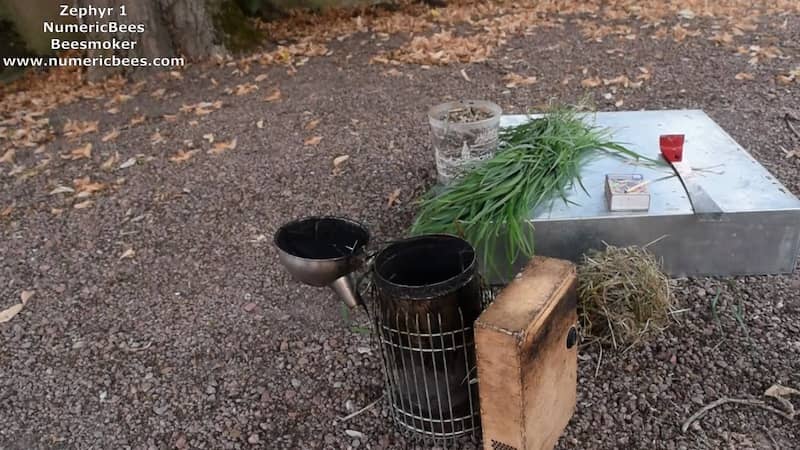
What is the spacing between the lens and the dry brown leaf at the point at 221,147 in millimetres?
4570

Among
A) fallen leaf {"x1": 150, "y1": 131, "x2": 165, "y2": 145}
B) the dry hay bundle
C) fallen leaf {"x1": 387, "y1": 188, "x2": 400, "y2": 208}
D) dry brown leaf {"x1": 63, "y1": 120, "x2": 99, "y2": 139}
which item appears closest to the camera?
the dry hay bundle

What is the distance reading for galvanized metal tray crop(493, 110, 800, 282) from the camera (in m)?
2.69

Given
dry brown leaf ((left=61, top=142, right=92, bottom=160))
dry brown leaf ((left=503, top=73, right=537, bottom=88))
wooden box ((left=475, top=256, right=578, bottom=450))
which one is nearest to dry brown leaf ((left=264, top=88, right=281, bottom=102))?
dry brown leaf ((left=61, top=142, right=92, bottom=160))

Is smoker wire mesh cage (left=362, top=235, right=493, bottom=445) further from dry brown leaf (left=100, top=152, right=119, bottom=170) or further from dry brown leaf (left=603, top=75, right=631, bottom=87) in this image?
dry brown leaf (left=603, top=75, right=631, bottom=87)

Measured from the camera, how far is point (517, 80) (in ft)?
17.3

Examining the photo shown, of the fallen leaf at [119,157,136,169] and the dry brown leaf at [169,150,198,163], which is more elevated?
the dry brown leaf at [169,150,198,163]

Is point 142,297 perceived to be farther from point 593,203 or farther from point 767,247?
point 767,247

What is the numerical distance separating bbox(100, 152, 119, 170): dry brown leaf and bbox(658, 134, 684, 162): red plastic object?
3.47 metres

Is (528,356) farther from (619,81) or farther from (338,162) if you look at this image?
(619,81)

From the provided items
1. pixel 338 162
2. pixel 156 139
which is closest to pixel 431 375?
pixel 338 162

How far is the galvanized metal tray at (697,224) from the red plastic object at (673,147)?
0.11 metres

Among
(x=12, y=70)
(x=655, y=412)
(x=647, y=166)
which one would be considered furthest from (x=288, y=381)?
(x=12, y=70)

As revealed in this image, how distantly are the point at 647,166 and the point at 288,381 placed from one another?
186 cm

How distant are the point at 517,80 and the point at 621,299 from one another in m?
3.14
